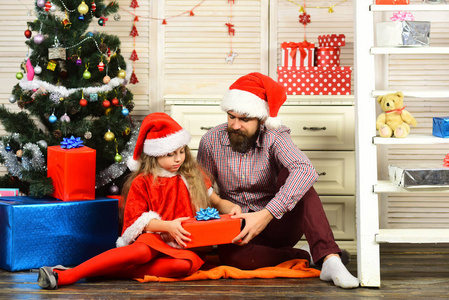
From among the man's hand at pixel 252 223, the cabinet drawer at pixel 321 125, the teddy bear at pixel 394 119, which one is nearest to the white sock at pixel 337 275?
the man's hand at pixel 252 223

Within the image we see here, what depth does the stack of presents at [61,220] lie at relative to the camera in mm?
2354

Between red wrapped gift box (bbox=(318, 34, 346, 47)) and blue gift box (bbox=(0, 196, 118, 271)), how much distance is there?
4.73 feet

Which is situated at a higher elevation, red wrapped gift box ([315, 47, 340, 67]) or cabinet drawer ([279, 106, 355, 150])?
red wrapped gift box ([315, 47, 340, 67])

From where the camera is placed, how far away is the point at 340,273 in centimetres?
207

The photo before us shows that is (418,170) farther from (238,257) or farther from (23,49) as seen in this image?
(23,49)

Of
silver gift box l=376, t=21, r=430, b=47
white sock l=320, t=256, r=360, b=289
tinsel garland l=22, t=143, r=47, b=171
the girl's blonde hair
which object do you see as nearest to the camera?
white sock l=320, t=256, r=360, b=289

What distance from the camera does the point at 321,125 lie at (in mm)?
2840

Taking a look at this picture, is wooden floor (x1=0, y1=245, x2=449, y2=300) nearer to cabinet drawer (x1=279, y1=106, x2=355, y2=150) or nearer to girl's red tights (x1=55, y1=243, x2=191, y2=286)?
girl's red tights (x1=55, y1=243, x2=191, y2=286)

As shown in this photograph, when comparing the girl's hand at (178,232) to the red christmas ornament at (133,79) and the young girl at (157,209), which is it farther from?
the red christmas ornament at (133,79)

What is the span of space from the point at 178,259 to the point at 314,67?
133cm

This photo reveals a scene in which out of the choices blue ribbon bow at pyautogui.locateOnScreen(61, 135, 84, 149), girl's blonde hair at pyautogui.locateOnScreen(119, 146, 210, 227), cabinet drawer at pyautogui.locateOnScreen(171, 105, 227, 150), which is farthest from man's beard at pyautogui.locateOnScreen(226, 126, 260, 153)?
blue ribbon bow at pyautogui.locateOnScreen(61, 135, 84, 149)

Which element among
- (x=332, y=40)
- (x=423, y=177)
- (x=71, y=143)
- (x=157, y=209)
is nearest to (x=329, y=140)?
(x=332, y=40)

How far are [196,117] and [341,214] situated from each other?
2.93 ft

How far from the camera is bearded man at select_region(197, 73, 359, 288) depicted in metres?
2.19
